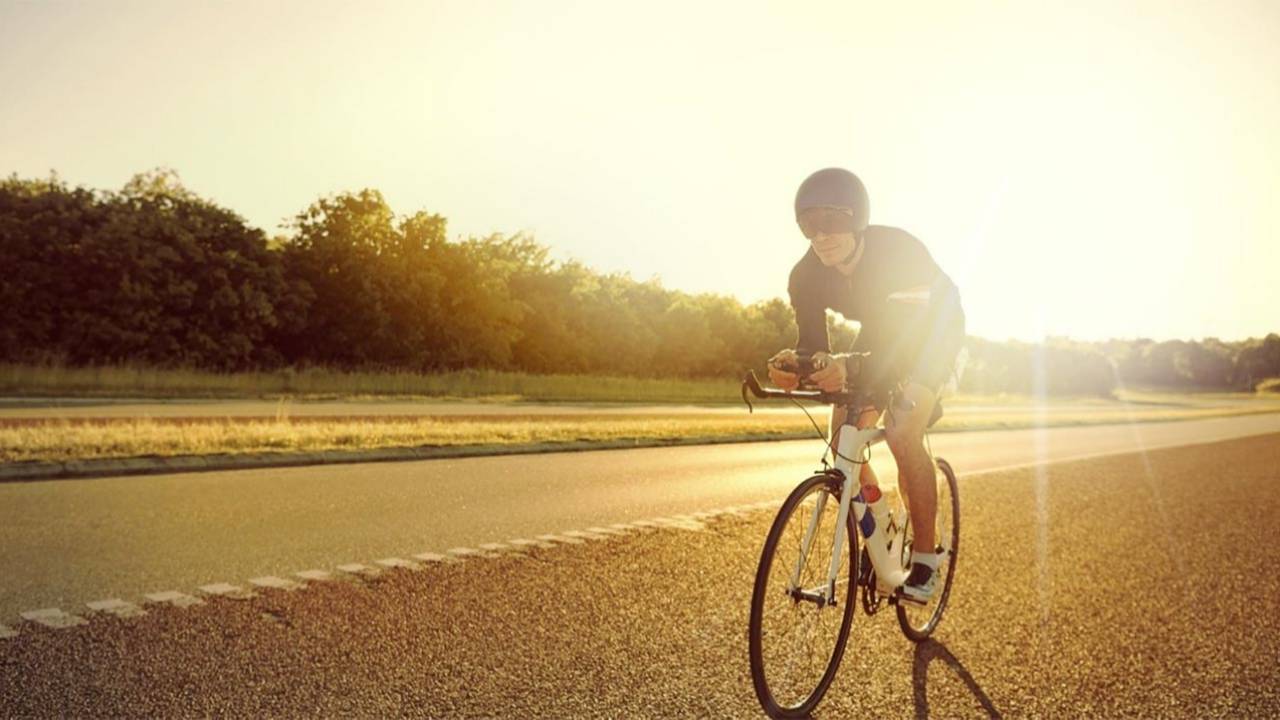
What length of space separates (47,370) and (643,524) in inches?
969

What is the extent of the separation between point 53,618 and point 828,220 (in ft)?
14.0

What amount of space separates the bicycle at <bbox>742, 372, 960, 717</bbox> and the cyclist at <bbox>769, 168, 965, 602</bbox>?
10 centimetres

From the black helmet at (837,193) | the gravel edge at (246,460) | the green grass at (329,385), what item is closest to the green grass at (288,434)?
the gravel edge at (246,460)

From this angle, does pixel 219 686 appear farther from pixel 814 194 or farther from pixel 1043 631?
pixel 1043 631

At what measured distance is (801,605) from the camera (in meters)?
3.85

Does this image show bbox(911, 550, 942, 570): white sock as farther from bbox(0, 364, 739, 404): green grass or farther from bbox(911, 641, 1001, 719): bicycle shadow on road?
bbox(0, 364, 739, 404): green grass

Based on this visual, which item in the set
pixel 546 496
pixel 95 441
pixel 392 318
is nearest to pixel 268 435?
pixel 95 441

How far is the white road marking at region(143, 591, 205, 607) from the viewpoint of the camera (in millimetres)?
5117

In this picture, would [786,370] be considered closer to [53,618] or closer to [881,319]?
[881,319]

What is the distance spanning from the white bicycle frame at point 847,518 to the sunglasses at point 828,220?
2.75 feet

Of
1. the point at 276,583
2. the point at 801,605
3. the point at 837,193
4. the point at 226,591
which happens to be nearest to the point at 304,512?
the point at 276,583

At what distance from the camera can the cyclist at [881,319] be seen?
3.93 metres

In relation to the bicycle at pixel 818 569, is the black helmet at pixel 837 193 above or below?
above

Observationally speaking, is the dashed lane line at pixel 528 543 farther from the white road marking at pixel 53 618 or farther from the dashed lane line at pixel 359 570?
the white road marking at pixel 53 618
